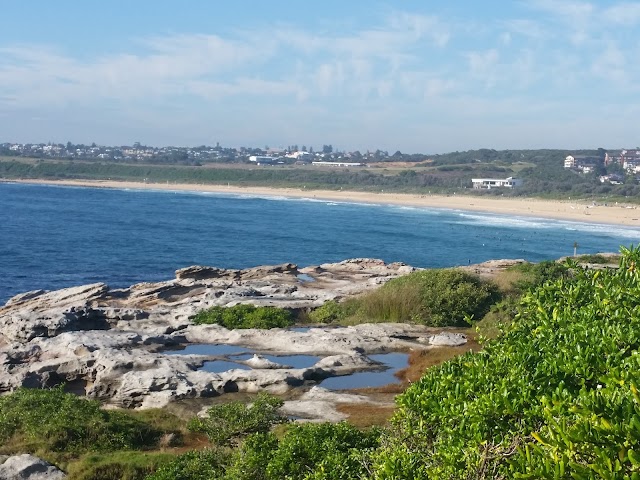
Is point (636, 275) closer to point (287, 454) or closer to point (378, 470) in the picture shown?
point (378, 470)

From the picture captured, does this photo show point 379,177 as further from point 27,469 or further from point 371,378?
point 27,469

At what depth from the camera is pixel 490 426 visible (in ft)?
25.8

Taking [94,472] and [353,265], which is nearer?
[94,472]

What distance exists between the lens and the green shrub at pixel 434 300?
28.1m

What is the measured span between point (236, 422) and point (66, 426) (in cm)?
385

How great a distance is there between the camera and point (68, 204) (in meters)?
116

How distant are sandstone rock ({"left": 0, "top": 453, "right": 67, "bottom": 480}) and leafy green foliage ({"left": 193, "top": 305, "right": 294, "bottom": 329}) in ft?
45.0

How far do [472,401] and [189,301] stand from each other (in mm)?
24845

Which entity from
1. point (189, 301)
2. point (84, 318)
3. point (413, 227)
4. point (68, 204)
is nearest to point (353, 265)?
point (189, 301)

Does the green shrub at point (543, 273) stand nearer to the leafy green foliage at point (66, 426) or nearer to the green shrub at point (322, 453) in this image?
the leafy green foliage at point (66, 426)

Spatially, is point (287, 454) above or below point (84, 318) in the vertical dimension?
above

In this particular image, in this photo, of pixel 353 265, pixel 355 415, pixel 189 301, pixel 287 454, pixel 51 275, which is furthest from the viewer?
pixel 51 275

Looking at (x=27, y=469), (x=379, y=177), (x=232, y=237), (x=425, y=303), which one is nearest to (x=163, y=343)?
(x=425, y=303)

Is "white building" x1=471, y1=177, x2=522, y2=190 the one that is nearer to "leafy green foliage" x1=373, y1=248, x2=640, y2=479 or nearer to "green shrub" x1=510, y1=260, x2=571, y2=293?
"green shrub" x1=510, y1=260, x2=571, y2=293
